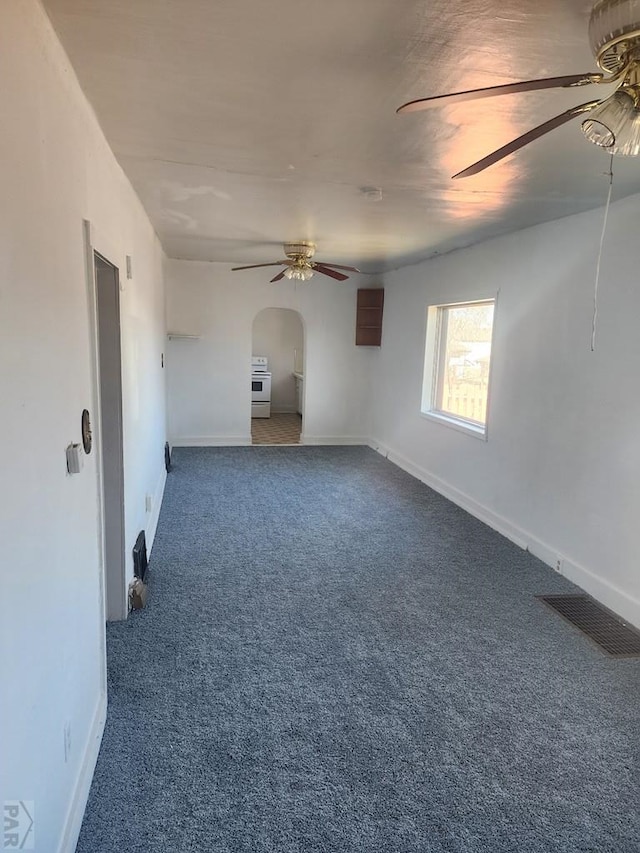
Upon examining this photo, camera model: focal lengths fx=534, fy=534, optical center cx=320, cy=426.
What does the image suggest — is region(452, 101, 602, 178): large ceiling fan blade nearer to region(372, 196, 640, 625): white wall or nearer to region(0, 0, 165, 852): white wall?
region(0, 0, 165, 852): white wall

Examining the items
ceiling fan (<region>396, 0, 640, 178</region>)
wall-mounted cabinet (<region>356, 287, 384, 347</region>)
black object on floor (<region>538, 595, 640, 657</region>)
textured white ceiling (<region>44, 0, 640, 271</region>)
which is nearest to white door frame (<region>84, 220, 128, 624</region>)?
textured white ceiling (<region>44, 0, 640, 271</region>)

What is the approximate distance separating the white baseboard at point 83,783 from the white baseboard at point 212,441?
4900 millimetres

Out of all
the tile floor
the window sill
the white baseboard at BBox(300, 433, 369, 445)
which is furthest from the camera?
the tile floor

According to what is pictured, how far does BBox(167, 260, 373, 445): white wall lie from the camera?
6.62 meters

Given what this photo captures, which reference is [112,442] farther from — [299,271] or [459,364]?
[459,364]

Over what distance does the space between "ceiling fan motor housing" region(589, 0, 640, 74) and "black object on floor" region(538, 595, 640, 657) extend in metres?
2.58

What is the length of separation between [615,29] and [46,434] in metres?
1.66

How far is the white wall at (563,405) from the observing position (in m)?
3.06

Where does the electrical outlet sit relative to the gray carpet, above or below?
above

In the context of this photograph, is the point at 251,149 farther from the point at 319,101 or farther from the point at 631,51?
the point at 631,51

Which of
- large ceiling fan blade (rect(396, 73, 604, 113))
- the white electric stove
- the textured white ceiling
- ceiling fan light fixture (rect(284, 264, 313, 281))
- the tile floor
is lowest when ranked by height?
the tile floor

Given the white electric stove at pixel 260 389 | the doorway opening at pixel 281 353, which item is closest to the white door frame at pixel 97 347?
the white electric stove at pixel 260 389

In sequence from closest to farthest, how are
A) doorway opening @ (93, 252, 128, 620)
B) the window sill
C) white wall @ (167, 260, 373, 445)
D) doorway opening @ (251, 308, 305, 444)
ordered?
doorway opening @ (93, 252, 128, 620), the window sill, white wall @ (167, 260, 373, 445), doorway opening @ (251, 308, 305, 444)

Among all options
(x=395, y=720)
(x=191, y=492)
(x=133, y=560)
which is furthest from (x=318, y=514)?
(x=395, y=720)
